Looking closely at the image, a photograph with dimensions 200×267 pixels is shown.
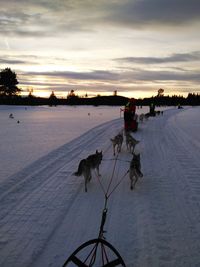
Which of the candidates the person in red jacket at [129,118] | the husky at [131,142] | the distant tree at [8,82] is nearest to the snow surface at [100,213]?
the husky at [131,142]

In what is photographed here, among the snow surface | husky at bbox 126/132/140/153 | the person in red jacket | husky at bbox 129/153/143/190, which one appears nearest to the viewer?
the snow surface

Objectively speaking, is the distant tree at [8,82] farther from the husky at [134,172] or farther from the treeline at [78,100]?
the husky at [134,172]

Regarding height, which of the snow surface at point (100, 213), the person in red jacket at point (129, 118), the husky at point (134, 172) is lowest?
the snow surface at point (100, 213)

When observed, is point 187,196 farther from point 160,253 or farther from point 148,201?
point 160,253

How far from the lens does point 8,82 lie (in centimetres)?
7119

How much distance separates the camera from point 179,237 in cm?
484

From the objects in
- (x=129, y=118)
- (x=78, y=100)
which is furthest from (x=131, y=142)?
(x=78, y=100)

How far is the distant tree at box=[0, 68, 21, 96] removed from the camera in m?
70.3

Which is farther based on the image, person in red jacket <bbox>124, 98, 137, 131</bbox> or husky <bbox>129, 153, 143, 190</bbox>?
person in red jacket <bbox>124, 98, 137, 131</bbox>

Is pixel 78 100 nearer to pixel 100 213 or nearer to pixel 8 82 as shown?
pixel 8 82

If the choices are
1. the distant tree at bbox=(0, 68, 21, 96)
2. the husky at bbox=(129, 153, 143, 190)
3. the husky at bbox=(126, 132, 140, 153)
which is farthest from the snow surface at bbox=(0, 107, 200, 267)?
the distant tree at bbox=(0, 68, 21, 96)

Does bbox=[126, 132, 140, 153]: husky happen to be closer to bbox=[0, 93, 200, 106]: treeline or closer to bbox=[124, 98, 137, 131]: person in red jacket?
bbox=[124, 98, 137, 131]: person in red jacket

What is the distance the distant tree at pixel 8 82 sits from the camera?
70312 mm

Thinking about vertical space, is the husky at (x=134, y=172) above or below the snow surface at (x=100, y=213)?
Result: above
